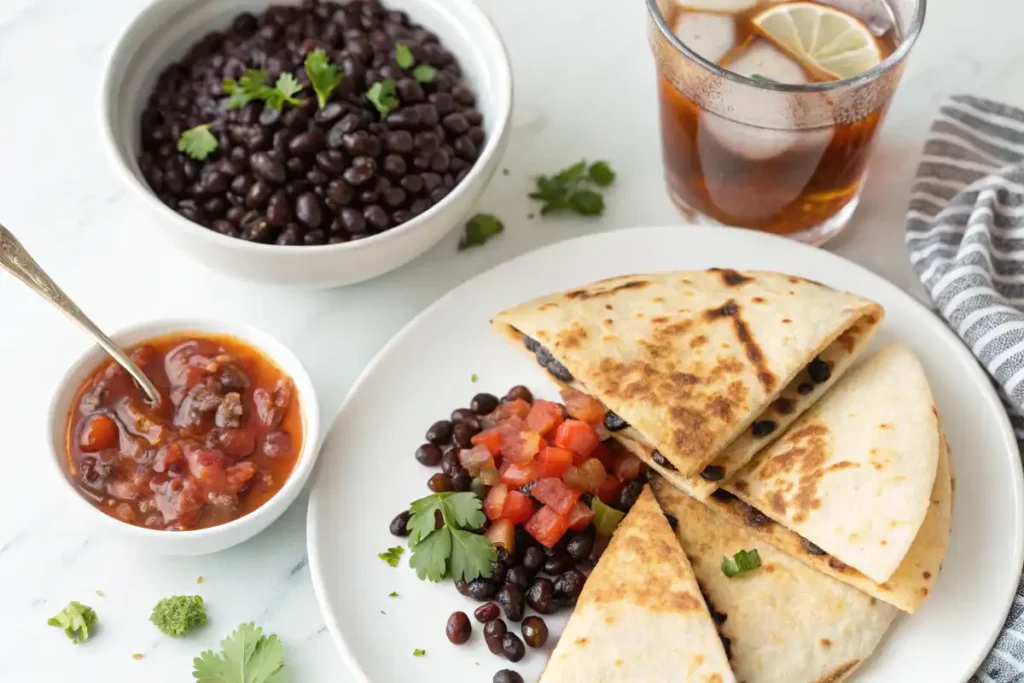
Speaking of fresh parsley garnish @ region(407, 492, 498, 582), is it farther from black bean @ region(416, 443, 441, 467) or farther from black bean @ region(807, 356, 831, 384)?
black bean @ region(807, 356, 831, 384)

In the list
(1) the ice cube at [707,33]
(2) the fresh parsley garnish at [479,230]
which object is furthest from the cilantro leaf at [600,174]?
(1) the ice cube at [707,33]

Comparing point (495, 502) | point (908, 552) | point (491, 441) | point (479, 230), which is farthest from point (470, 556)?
point (479, 230)

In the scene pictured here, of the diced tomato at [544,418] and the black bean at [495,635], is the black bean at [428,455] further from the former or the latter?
the black bean at [495,635]

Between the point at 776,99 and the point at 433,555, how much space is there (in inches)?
74.6

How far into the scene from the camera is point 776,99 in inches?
156

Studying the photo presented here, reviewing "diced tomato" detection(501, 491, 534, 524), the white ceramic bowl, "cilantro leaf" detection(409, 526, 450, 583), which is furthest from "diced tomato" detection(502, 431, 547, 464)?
the white ceramic bowl

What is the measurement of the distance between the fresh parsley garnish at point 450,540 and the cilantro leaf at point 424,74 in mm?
1666

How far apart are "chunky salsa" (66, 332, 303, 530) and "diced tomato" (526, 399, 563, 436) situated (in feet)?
2.59

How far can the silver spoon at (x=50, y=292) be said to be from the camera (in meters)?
3.64

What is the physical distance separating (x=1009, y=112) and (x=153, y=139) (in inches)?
135

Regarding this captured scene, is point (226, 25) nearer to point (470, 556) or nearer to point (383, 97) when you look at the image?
point (383, 97)

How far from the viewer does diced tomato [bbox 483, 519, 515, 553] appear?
3803 mm

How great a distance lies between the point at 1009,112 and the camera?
4.83m

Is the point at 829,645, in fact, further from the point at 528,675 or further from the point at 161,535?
the point at 161,535
